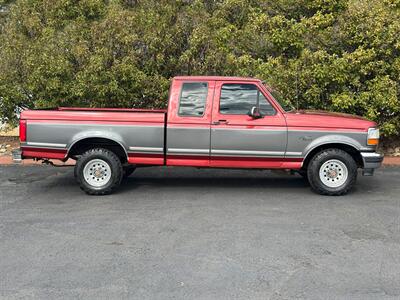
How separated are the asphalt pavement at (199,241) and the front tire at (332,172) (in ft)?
0.53

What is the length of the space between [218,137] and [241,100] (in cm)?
71

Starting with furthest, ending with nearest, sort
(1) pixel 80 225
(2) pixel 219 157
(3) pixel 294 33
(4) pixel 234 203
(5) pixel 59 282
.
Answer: (3) pixel 294 33 → (2) pixel 219 157 → (4) pixel 234 203 → (1) pixel 80 225 → (5) pixel 59 282

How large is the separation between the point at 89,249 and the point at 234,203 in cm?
269

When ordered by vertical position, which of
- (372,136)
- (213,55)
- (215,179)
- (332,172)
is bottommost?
(215,179)

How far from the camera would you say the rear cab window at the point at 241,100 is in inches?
317

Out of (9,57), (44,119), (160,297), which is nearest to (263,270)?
(160,297)

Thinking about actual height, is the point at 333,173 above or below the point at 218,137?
below

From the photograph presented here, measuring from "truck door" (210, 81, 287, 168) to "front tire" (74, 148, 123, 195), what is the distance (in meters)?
1.57

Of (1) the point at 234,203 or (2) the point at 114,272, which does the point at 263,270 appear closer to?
(2) the point at 114,272

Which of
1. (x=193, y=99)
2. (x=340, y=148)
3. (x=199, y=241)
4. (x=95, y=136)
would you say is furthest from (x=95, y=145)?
(x=340, y=148)

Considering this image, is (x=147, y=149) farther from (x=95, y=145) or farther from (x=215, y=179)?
(x=215, y=179)

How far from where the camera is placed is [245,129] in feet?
26.2

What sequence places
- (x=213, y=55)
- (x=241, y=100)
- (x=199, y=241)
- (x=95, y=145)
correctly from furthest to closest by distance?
(x=213, y=55) < (x=95, y=145) < (x=241, y=100) < (x=199, y=241)

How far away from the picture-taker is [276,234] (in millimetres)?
6035
